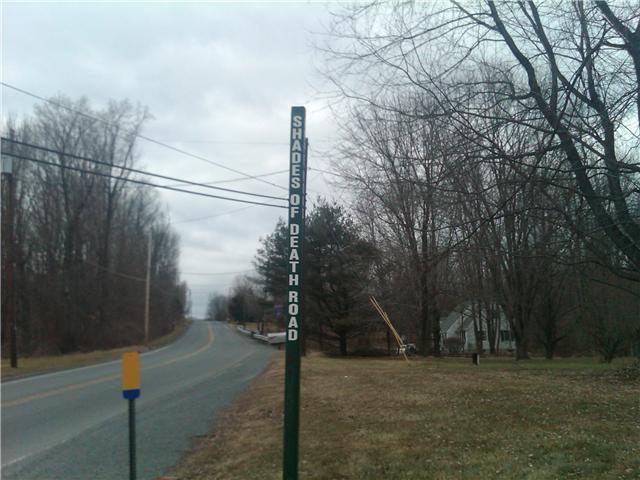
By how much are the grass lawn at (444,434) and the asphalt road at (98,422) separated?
2.44 feet

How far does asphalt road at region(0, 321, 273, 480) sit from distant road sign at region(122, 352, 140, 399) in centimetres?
244

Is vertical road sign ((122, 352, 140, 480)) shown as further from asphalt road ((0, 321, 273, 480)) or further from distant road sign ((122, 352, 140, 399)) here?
asphalt road ((0, 321, 273, 480))

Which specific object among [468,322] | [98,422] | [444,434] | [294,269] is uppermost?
[294,269]

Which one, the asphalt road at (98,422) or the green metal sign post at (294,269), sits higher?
the green metal sign post at (294,269)

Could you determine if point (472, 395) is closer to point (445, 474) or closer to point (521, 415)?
point (521, 415)

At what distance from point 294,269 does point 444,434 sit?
3.23 meters

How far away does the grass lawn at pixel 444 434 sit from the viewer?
21.0 ft

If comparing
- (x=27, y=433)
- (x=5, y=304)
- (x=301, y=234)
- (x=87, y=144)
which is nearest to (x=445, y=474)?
(x=301, y=234)

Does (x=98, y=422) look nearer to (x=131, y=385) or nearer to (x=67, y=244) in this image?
(x=131, y=385)

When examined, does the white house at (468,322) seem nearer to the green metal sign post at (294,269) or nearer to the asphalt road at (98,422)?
the asphalt road at (98,422)

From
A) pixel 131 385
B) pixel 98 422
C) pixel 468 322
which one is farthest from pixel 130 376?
pixel 468 322

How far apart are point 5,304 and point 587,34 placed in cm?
4187

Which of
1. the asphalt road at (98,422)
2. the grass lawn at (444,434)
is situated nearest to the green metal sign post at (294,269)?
the grass lawn at (444,434)

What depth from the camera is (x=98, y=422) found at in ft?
39.3
